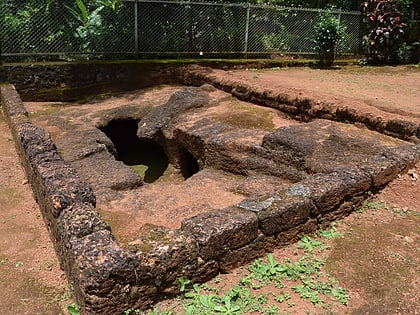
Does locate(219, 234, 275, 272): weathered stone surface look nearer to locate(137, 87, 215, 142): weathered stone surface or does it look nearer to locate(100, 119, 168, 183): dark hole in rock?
locate(137, 87, 215, 142): weathered stone surface

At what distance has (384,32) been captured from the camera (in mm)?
12789

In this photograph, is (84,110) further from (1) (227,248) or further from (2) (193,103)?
(1) (227,248)

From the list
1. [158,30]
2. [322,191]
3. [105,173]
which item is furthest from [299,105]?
[158,30]

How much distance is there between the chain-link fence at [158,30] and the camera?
10.3 meters

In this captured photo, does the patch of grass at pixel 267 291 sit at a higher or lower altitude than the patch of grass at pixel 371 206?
lower

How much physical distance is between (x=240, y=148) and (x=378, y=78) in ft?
19.1

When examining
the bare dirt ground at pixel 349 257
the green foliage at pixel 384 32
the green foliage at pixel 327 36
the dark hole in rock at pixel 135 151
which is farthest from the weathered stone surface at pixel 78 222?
the green foliage at pixel 384 32

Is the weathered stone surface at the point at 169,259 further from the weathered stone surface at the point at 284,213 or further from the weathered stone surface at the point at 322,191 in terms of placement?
the weathered stone surface at the point at 322,191

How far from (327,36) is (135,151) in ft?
21.8

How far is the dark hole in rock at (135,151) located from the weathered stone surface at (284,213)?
5.35 m

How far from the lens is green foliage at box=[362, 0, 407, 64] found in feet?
42.0

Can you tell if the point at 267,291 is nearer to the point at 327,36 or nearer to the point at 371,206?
the point at 371,206

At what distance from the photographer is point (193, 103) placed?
341 inches

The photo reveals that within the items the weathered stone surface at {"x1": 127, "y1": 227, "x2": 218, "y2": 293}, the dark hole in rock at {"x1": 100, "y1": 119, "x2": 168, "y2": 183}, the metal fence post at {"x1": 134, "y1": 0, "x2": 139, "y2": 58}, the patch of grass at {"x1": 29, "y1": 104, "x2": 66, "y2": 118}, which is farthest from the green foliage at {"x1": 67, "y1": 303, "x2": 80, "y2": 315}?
the metal fence post at {"x1": 134, "y1": 0, "x2": 139, "y2": 58}
